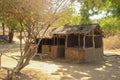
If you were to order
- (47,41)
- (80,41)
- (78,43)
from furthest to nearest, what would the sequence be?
(47,41)
(78,43)
(80,41)

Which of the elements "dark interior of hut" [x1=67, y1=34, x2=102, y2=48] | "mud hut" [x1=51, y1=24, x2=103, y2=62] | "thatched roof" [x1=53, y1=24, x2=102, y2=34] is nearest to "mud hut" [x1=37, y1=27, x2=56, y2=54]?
"mud hut" [x1=51, y1=24, x2=103, y2=62]

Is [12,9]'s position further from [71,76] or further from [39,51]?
[39,51]

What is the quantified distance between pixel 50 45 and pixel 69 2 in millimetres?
10308

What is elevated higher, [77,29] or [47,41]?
[77,29]

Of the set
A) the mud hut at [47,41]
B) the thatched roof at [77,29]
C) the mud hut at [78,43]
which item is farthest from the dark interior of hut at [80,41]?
the mud hut at [47,41]

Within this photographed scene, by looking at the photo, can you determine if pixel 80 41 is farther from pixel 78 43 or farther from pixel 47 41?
pixel 47 41

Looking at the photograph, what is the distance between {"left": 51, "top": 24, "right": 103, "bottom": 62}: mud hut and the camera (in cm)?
1983

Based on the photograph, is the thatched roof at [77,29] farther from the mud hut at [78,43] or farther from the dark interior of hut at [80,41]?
the dark interior of hut at [80,41]

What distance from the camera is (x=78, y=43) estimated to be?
2267cm

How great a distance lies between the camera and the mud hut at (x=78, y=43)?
19.8 meters

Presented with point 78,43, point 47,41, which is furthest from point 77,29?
point 47,41

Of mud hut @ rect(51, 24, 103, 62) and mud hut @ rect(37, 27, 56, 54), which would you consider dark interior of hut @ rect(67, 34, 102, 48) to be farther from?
mud hut @ rect(37, 27, 56, 54)

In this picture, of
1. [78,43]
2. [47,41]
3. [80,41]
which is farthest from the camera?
[47,41]

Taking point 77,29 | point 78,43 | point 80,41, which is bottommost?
point 78,43
